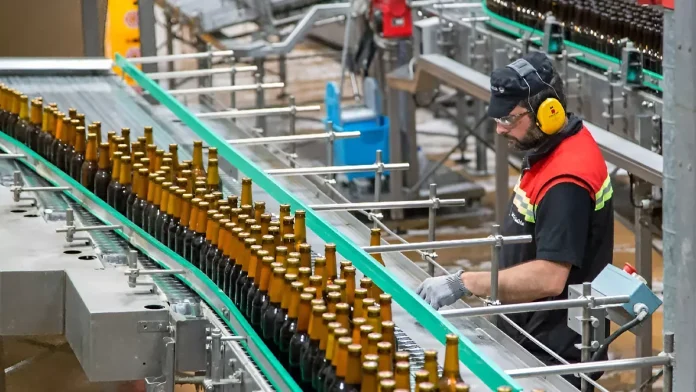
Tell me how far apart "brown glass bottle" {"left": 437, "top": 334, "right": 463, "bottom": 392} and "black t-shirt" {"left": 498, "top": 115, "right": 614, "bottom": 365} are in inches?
36.0

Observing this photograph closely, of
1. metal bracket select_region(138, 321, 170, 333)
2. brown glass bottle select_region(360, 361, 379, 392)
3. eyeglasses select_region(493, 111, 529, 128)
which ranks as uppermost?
eyeglasses select_region(493, 111, 529, 128)

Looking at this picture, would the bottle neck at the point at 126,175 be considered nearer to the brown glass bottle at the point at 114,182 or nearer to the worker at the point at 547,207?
the brown glass bottle at the point at 114,182

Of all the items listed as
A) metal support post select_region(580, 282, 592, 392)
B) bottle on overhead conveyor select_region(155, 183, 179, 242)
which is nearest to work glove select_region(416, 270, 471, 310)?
metal support post select_region(580, 282, 592, 392)

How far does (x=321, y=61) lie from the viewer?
1395 centimetres

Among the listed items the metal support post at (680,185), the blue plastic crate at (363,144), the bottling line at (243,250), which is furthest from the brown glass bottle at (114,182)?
the blue plastic crate at (363,144)

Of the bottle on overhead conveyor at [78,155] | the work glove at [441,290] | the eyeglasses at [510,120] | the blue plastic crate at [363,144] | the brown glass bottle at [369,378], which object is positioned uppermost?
the eyeglasses at [510,120]

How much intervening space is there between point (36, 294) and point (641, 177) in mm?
2649

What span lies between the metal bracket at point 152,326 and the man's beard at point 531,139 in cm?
115

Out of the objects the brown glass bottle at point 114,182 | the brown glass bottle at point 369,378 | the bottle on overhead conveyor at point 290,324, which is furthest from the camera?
the brown glass bottle at point 114,182

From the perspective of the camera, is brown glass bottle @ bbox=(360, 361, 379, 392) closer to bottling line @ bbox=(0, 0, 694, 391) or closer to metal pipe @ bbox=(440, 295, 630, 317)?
bottling line @ bbox=(0, 0, 694, 391)

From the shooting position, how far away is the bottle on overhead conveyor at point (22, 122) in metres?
4.49

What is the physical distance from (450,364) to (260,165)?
2238mm

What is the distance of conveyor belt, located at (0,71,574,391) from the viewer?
280cm

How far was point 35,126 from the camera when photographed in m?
4.42
